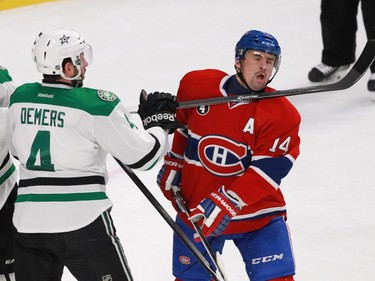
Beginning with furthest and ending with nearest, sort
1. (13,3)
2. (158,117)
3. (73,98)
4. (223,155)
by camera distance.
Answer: (13,3) → (223,155) → (158,117) → (73,98)

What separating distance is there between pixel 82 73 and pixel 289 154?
58cm

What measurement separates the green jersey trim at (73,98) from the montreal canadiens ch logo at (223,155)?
0.36 metres

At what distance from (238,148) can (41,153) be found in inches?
21.4

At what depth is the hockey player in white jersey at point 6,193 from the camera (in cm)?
313

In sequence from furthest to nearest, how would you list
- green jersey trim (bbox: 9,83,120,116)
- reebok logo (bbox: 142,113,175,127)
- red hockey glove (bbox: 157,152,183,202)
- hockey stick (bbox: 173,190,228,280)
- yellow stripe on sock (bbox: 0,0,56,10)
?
yellow stripe on sock (bbox: 0,0,56,10) → red hockey glove (bbox: 157,152,183,202) → hockey stick (bbox: 173,190,228,280) → reebok logo (bbox: 142,113,175,127) → green jersey trim (bbox: 9,83,120,116)

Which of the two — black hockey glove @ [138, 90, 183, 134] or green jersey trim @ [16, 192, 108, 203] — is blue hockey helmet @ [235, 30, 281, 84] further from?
green jersey trim @ [16, 192, 108, 203]

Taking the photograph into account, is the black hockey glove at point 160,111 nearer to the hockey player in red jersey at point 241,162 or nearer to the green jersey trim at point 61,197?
the hockey player in red jersey at point 241,162

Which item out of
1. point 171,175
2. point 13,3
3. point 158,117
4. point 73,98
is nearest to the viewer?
point 73,98

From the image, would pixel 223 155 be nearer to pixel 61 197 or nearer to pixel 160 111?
pixel 160 111

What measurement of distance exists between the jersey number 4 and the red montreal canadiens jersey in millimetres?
472

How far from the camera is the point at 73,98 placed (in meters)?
2.68

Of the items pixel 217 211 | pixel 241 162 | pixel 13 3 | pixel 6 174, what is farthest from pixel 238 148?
pixel 13 3

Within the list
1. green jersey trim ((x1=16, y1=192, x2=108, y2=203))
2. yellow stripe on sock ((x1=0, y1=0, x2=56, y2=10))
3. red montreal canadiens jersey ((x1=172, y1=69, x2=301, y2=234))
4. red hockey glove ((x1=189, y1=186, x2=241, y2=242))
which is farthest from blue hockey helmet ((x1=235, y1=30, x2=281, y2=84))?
yellow stripe on sock ((x1=0, y1=0, x2=56, y2=10))

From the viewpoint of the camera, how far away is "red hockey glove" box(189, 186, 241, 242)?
113 inches
